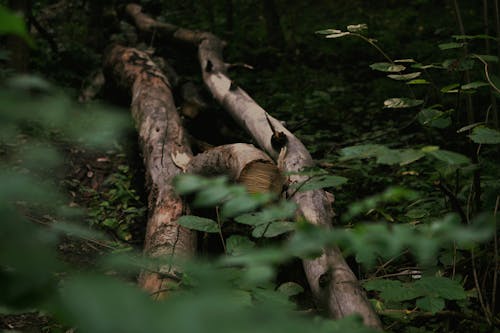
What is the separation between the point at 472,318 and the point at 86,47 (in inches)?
263

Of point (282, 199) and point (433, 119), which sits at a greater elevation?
point (433, 119)

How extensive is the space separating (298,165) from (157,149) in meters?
1.31

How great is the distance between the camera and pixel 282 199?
268 centimetres

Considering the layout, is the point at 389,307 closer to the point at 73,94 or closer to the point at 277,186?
the point at 277,186

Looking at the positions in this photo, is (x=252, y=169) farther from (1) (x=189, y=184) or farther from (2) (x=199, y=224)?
(1) (x=189, y=184)

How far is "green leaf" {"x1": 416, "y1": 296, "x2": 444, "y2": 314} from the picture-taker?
171cm

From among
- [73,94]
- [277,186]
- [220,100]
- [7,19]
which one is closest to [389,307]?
[277,186]

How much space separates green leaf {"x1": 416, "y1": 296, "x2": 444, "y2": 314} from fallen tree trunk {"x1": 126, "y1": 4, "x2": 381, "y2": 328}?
170mm

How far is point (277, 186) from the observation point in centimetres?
279

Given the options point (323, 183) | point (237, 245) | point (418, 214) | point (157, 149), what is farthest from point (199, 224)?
point (157, 149)

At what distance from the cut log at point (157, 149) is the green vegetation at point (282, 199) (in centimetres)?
17

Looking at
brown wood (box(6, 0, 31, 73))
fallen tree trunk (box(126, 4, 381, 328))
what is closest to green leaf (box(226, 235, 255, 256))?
fallen tree trunk (box(126, 4, 381, 328))

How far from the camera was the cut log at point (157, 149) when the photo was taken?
2578mm

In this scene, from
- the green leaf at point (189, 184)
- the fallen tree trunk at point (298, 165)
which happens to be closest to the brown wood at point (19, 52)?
the fallen tree trunk at point (298, 165)
